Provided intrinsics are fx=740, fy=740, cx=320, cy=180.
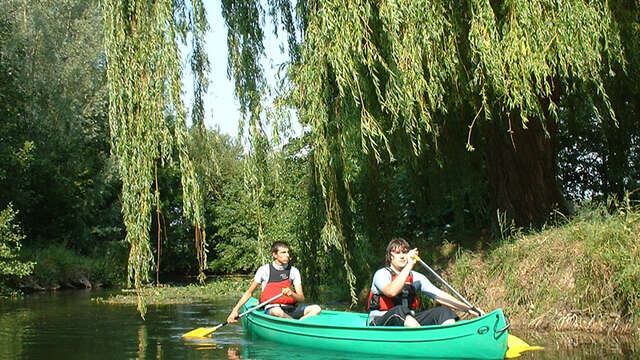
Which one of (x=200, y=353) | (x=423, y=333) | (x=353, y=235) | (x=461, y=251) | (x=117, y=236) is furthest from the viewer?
(x=117, y=236)

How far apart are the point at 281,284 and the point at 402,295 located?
226 cm

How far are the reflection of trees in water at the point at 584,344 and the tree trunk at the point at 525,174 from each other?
272 cm

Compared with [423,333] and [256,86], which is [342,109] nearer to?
[256,86]

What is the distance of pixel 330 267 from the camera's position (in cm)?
1018

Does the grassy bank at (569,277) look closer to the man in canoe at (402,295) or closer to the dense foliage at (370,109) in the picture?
the dense foliage at (370,109)

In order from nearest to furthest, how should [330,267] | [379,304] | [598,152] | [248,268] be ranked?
[379,304] → [330,267] → [598,152] → [248,268]

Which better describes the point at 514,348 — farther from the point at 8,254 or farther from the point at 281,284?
the point at 8,254

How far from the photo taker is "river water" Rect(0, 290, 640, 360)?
7180mm

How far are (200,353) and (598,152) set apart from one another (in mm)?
10172

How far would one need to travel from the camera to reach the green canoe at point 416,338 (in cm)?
626

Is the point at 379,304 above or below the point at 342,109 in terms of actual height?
below

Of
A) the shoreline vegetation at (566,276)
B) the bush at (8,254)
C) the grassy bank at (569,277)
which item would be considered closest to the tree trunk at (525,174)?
the shoreline vegetation at (566,276)

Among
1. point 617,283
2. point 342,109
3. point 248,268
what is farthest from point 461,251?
point 248,268

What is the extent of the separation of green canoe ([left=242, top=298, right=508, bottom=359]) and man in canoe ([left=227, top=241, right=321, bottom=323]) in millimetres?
800
